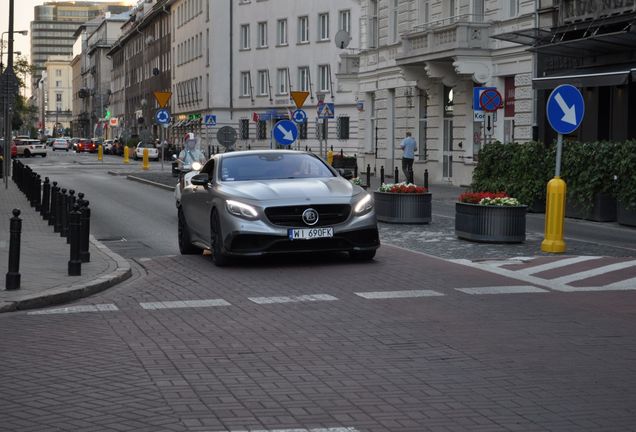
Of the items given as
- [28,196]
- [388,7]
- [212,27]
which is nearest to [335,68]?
[212,27]

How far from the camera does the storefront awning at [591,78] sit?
91.2 ft

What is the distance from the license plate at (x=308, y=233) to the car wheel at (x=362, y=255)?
887mm

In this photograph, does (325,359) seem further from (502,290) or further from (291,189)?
(291,189)

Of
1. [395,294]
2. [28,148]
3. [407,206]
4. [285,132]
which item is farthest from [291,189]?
[28,148]

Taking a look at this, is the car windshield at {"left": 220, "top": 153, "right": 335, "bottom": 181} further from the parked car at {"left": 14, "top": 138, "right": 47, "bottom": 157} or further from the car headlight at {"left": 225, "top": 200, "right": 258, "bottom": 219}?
the parked car at {"left": 14, "top": 138, "right": 47, "bottom": 157}

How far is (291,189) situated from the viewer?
1434 cm

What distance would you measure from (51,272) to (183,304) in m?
2.77

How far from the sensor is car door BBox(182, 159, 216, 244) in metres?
15.1

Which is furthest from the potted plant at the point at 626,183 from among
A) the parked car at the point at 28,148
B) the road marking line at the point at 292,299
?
the parked car at the point at 28,148

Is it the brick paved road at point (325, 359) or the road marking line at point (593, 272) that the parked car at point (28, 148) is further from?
the brick paved road at point (325, 359)

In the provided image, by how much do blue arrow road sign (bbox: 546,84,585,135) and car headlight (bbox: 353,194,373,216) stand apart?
3.52 metres

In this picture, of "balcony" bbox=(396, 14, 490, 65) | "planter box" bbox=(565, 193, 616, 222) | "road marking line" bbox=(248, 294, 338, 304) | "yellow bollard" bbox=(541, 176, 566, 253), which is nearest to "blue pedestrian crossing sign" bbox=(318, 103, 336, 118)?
"balcony" bbox=(396, 14, 490, 65)

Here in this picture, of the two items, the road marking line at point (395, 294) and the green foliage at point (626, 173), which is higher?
the green foliage at point (626, 173)

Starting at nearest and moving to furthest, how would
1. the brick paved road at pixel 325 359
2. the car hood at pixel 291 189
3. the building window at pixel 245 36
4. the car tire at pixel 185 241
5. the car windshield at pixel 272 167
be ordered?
the brick paved road at pixel 325 359 < the car hood at pixel 291 189 < the car windshield at pixel 272 167 < the car tire at pixel 185 241 < the building window at pixel 245 36
